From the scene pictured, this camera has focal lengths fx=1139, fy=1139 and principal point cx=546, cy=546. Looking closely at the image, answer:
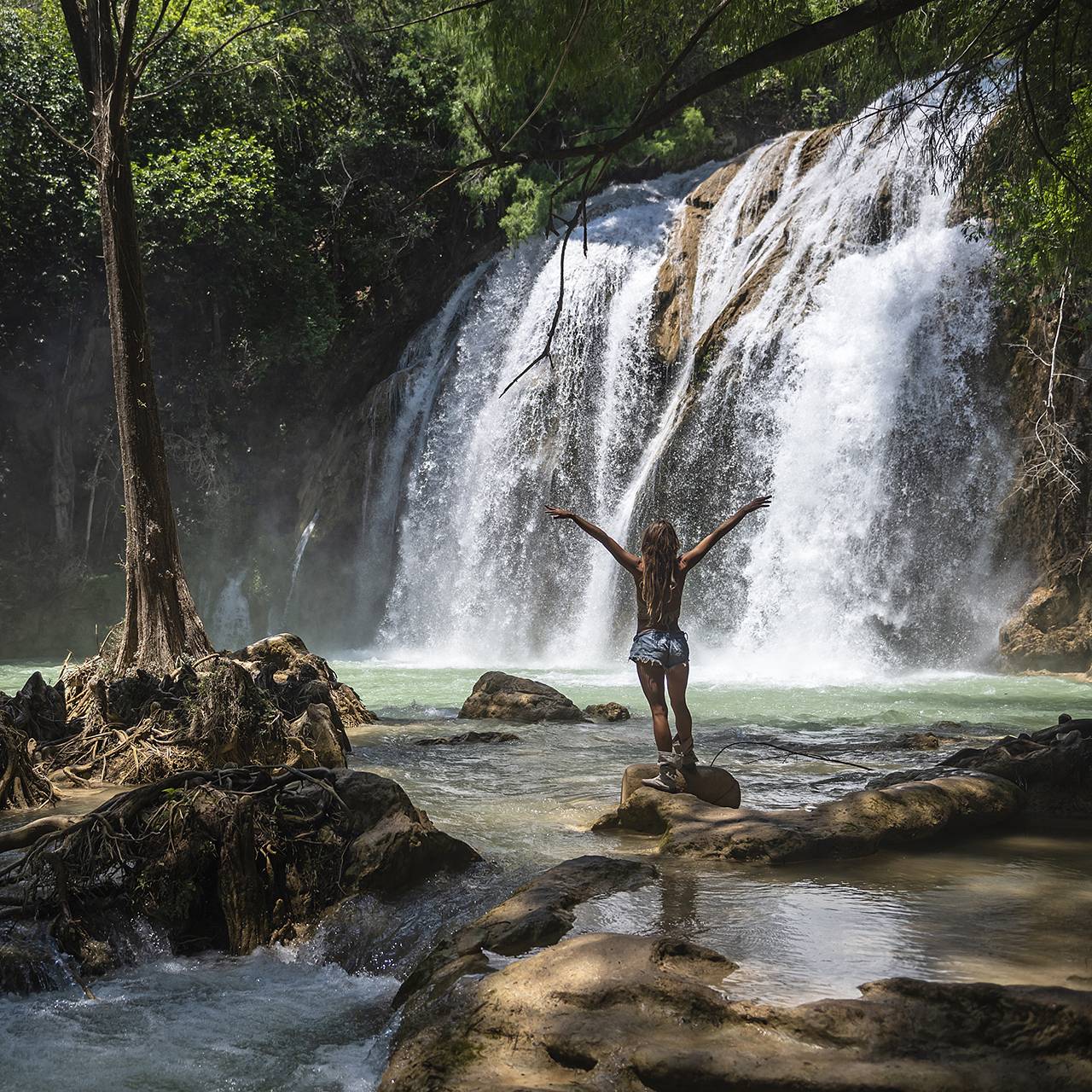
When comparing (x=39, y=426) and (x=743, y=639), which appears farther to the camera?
(x=39, y=426)

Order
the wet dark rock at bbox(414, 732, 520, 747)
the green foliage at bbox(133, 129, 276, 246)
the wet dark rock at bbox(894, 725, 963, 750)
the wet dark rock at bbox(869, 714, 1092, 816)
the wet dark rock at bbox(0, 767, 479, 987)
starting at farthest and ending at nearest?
the green foliage at bbox(133, 129, 276, 246)
the wet dark rock at bbox(414, 732, 520, 747)
the wet dark rock at bbox(894, 725, 963, 750)
the wet dark rock at bbox(869, 714, 1092, 816)
the wet dark rock at bbox(0, 767, 479, 987)

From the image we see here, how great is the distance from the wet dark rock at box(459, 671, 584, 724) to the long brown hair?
4.67 m

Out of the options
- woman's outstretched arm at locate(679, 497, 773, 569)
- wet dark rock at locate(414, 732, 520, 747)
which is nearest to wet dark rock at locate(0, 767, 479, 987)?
woman's outstretched arm at locate(679, 497, 773, 569)

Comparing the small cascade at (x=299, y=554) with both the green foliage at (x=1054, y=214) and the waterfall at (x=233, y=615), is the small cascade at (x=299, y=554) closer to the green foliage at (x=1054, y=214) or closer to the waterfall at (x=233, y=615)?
the waterfall at (x=233, y=615)

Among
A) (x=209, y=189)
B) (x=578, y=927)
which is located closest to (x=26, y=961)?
(x=578, y=927)

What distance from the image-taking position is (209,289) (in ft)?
75.7

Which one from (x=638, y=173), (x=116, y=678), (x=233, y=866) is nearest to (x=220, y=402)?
(x=638, y=173)

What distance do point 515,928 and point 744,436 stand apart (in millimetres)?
14391

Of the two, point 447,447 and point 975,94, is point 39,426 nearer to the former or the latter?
point 447,447

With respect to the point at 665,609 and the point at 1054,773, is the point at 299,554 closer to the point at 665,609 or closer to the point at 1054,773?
the point at 665,609

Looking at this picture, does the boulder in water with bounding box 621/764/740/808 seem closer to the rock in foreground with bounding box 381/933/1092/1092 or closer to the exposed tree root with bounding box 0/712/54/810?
the rock in foreground with bounding box 381/933/1092/1092

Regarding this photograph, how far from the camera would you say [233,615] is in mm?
24703

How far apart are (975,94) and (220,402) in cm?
1968

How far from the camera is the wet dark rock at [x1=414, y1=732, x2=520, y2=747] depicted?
9.21 meters
